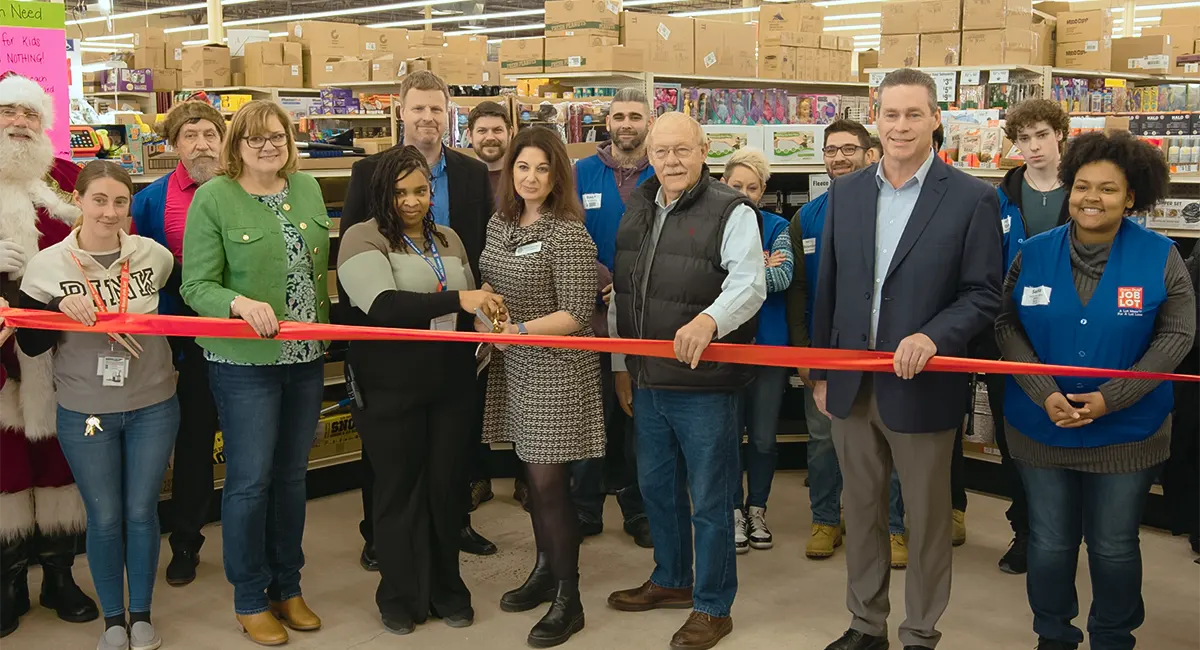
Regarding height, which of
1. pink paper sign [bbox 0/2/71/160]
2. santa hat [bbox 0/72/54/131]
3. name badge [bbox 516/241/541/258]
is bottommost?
name badge [bbox 516/241/541/258]

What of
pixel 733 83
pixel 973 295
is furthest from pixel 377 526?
pixel 733 83

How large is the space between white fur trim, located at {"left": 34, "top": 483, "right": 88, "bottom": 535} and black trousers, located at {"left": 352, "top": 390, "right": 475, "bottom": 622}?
3.24ft

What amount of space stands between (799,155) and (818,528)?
6.84 ft

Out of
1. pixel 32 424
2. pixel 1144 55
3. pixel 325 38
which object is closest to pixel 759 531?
pixel 32 424

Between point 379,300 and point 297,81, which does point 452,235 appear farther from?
point 297,81

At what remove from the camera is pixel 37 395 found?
337 centimetres

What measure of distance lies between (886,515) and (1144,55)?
28.4 feet

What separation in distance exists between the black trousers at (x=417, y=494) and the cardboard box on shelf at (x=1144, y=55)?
890cm

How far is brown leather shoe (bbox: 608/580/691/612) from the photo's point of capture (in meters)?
3.63

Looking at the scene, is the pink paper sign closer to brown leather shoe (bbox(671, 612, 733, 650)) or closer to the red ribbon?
the red ribbon

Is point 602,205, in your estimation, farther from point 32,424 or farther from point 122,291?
point 32,424

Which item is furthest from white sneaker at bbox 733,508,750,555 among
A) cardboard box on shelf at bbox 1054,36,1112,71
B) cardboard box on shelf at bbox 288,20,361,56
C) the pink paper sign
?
cardboard box on shelf at bbox 288,20,361,56

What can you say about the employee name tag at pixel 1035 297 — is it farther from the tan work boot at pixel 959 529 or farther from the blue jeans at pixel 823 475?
the tan work boot at pixel 959 529

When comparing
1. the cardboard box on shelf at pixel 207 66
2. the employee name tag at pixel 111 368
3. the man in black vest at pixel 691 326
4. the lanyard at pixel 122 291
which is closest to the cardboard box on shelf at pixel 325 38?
the cardboard box on shelf at pixel 207 66
